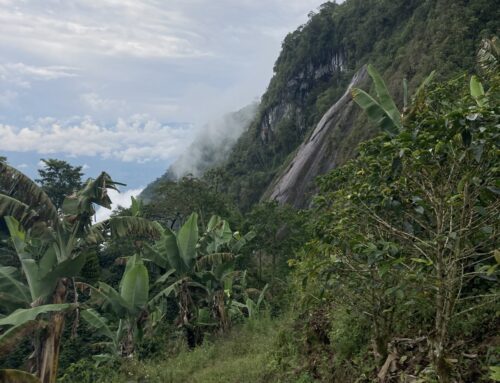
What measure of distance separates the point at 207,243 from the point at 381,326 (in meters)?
8.91

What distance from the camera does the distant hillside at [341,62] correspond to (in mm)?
27688

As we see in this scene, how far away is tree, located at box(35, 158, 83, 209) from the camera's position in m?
24.4

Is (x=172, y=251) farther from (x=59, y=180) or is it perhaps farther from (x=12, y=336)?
(x=59, y=180)

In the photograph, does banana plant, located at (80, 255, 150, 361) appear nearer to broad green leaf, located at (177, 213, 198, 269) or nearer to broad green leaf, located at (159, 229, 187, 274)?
broad green leaf, located at (159, 229, 187, 274)

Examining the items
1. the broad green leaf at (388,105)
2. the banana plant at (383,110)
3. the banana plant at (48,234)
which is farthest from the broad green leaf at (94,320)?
the broad green leaf at (388,105)

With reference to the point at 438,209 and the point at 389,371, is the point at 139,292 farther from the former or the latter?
the point at 438,209

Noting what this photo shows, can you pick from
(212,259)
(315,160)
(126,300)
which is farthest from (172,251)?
(315,160)

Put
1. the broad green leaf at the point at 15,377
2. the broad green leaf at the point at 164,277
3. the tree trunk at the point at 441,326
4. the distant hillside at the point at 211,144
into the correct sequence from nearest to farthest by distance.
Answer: the tree trunk at the point at 441,326 → the broad green leaf at the point at 15,377 → the broad green leaf at the point at 164,277 → the distant hillside at the point at 211,144

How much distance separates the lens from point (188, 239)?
39.3ft

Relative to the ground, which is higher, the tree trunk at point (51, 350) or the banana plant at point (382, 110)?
the banana plant at point (382, 110)

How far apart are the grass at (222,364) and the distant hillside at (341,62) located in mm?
19428

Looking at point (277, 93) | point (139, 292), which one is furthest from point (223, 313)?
point (277, 93)

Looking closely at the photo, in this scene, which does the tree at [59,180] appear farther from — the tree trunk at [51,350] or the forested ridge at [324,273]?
the tree trunk at [51,350]

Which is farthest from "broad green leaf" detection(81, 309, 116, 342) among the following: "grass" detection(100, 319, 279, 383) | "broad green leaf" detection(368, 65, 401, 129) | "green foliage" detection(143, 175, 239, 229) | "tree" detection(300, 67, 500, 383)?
"green foliage" detection(143, 175, 239, 229)
